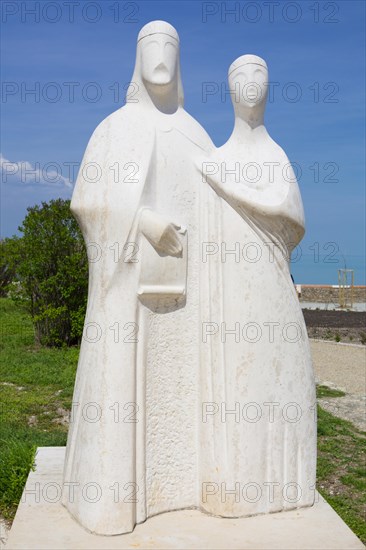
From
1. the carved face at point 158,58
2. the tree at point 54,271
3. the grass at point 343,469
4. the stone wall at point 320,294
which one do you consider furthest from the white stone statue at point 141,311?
the stone wall at point 320,294

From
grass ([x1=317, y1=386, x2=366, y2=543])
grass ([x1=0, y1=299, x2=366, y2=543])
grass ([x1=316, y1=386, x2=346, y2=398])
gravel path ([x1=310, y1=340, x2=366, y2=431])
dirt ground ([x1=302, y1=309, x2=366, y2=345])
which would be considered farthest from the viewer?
dirt ground ([x1=302, y1=309, x2=366, y2=345])

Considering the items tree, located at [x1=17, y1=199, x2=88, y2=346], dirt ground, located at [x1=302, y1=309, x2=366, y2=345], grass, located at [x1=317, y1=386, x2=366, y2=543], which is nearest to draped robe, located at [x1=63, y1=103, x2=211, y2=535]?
grass, located at [x1=317, y1=386, x2=366, y2=543]

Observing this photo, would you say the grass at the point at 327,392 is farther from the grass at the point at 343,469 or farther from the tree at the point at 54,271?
the tree at the point at 54,271

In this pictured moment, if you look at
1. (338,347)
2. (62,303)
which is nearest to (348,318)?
(338,347)

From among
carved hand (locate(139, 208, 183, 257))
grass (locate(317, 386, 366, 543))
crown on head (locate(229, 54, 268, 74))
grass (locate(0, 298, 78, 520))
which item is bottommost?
grass (locate(317, 386, 366, 543))

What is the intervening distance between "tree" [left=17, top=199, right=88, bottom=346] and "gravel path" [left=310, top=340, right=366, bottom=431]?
176 inches

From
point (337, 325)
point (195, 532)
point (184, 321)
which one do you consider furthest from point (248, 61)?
point (337, 325)

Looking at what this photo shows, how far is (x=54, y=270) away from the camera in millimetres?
12461

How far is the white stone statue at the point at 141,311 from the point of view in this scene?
140 inches

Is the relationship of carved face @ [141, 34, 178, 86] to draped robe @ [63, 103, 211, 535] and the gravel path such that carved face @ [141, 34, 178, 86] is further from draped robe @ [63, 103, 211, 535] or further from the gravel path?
the gravel path

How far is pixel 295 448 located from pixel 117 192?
169 centimetres

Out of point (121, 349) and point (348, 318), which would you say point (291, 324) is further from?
point (348, 318)

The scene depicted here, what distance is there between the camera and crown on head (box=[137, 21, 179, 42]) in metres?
3.71

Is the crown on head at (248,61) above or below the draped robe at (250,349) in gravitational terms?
above
